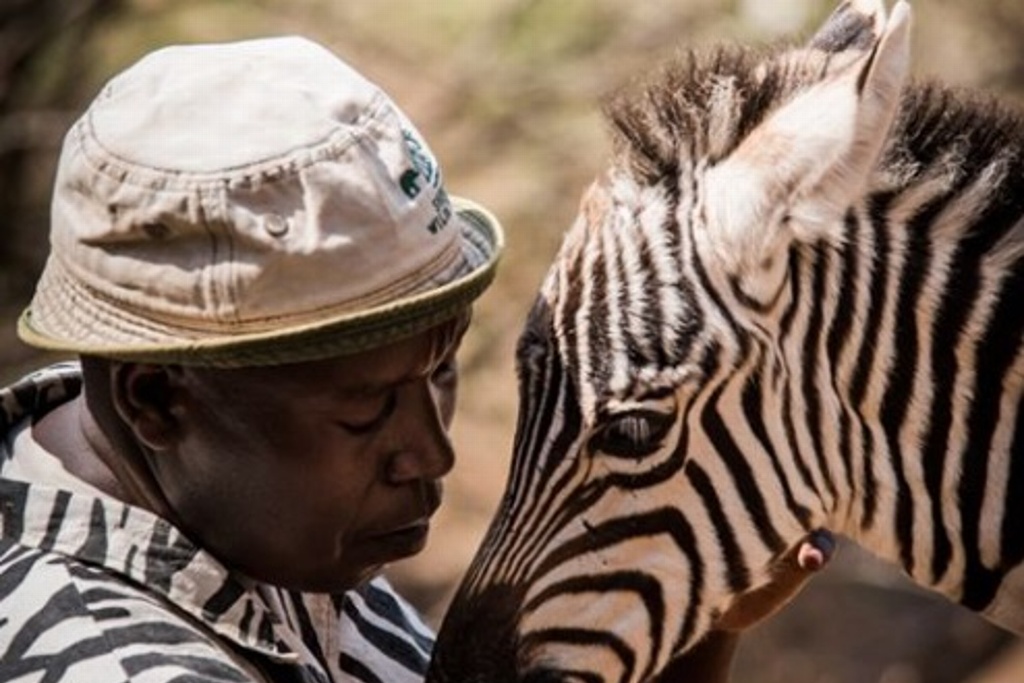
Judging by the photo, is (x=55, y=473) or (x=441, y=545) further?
(x=441, y=545)

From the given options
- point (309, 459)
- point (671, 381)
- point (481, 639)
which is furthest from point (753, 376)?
point (309, 459)

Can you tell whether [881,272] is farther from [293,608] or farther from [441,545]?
[441,545]

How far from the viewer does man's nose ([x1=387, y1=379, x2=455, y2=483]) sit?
255cm

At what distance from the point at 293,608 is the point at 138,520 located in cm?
38

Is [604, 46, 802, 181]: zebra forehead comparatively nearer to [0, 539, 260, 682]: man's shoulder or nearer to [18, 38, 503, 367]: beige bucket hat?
[18, 38, 503, 367]: beige bucket hat

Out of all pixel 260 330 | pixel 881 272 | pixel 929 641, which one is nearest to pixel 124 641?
pixel 260 330

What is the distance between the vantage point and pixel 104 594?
93.9 inches

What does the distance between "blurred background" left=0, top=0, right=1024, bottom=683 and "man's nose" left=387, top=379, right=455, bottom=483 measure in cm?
569

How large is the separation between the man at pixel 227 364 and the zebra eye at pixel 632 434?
655mm

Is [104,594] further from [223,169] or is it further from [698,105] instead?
[698,105]

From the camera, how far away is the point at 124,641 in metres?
2.32

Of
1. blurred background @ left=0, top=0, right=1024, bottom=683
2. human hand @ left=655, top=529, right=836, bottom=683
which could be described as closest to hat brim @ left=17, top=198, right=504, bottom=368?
human hand @ left=655, top=529, right=836, bottom=683

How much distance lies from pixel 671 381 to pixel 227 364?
1.01 m

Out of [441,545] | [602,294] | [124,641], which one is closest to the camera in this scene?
[124,641]
